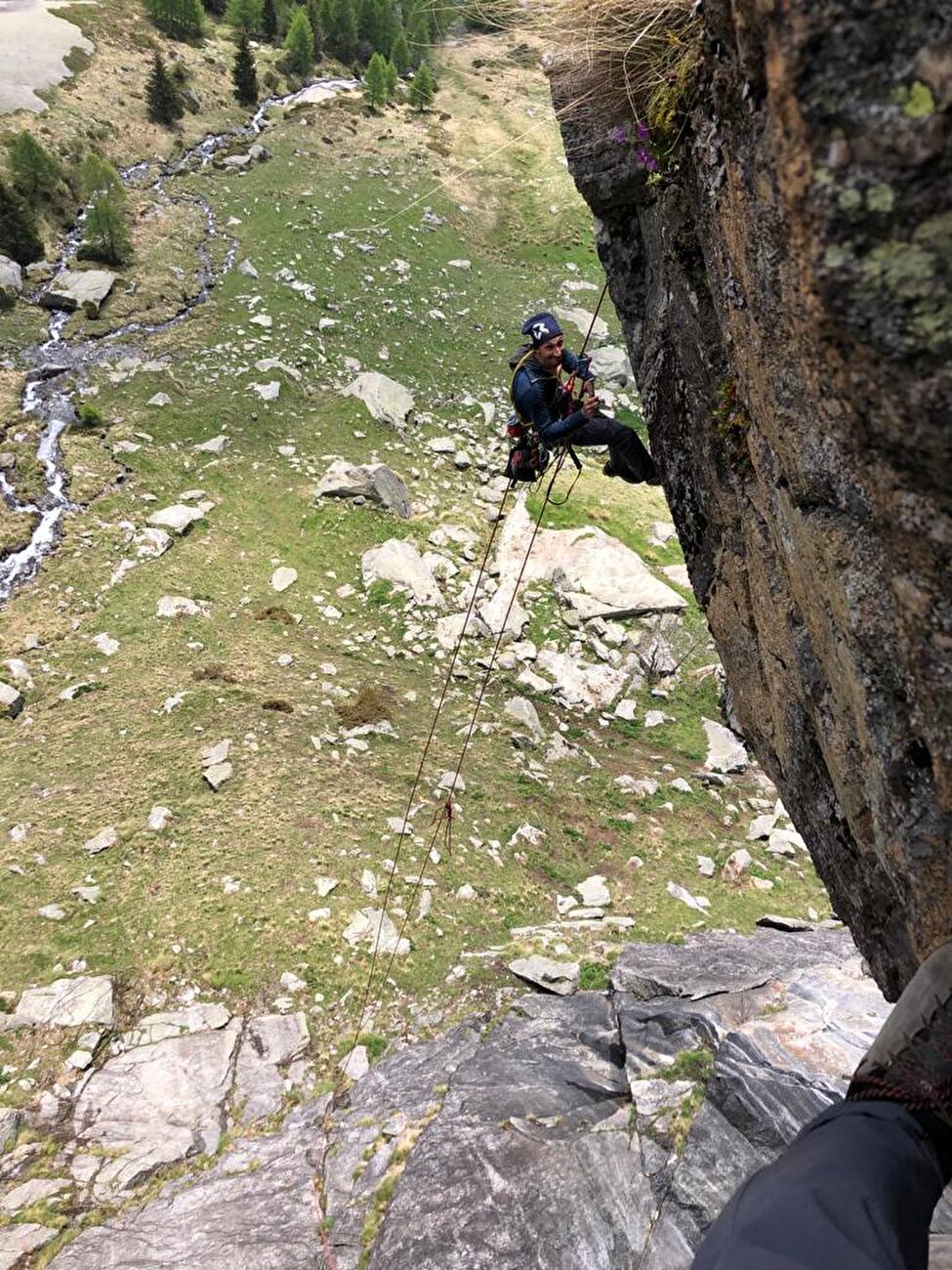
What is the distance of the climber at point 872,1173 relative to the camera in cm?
248

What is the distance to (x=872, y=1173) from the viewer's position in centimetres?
279

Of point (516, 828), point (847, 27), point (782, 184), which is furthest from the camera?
point (516, 828)

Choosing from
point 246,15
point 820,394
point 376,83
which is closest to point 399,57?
point 376,83

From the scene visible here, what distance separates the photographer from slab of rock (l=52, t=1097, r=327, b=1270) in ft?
20.5

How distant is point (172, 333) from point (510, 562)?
44.6ft

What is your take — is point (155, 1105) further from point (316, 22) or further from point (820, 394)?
point (316, 22)

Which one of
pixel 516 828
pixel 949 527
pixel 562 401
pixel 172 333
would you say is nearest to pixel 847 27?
pixel 949 527

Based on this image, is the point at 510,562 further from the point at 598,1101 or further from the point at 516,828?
the point at 598,1101

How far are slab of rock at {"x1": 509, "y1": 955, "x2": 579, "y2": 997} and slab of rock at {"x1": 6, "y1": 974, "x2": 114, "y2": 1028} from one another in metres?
4.96

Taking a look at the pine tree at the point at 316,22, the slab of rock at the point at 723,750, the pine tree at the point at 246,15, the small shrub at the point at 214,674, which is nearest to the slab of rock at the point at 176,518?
the small shrub at the point at 214,674

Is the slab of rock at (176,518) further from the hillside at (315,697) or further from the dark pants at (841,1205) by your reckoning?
the dark pants at (841,1205)

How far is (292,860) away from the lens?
1048 centimetres

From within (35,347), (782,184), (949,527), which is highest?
(782,184)

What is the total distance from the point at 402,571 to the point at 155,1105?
35.9ft
